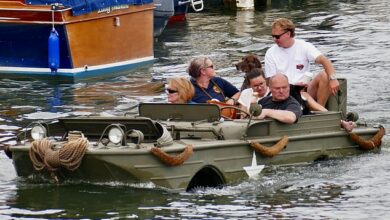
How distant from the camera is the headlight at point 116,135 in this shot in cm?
1088

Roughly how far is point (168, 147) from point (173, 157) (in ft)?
0.42

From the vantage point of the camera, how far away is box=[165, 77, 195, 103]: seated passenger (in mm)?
12344

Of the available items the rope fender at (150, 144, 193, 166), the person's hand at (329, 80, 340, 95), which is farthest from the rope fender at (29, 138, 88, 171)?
the person's hand at (329, 80, 340, 95)

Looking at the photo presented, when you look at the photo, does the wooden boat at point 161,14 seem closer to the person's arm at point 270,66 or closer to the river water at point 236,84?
the river water at point 236,84

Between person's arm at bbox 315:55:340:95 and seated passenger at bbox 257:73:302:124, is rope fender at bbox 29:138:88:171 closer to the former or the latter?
seated passenger at bbox 257:73:302:124

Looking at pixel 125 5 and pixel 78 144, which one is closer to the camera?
pixel 78 144

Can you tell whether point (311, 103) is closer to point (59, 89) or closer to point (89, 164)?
point (89, 164)

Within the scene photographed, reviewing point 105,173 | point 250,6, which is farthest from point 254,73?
point 250,6

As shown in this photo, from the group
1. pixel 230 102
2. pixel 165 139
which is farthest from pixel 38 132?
pixel 230 102

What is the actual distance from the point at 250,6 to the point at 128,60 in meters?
11.9

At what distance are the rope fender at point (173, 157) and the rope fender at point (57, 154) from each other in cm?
69

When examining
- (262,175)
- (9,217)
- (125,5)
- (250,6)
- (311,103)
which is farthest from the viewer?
(250,6)

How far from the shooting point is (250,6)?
116 feet

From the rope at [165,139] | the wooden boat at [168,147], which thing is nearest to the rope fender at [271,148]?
the wooden boat at [168,147]
